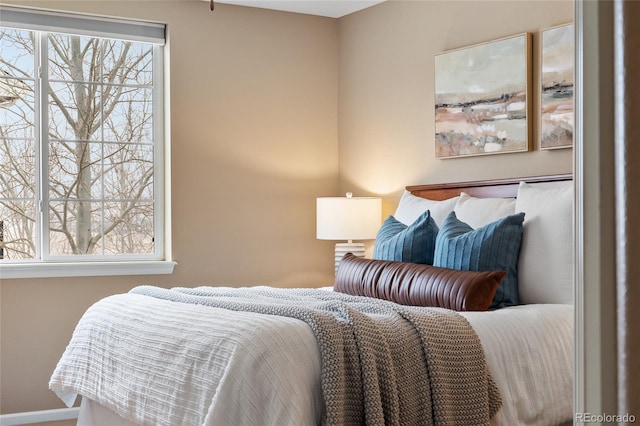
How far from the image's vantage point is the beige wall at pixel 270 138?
428 cm

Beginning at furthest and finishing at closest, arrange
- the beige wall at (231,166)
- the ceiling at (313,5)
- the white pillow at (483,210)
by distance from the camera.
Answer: the ceiling at (313,5), the beige wall at (231,166), the white pillow at (483,210)

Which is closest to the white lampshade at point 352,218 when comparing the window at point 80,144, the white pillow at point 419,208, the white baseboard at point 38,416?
the white pillow at point 419,208

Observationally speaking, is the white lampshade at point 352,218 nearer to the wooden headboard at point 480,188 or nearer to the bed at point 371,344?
the wooden headboard at point 480,188

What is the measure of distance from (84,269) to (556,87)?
2.80 metres

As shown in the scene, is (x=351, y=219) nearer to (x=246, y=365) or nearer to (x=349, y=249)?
(x=349, y=249)

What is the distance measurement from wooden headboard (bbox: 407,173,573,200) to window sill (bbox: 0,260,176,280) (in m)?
1.60

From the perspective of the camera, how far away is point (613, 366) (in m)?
0.39

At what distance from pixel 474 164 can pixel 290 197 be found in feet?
4.69

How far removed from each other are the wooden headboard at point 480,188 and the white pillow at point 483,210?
207 millimetres

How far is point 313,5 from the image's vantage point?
16.1 feet

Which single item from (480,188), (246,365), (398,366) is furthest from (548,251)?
(246,365)

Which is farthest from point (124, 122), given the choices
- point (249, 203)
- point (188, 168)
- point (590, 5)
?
point (590, 5)

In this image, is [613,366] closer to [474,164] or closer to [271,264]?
[474,164]

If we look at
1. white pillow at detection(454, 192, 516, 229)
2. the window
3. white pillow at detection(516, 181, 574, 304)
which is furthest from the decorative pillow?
the window
